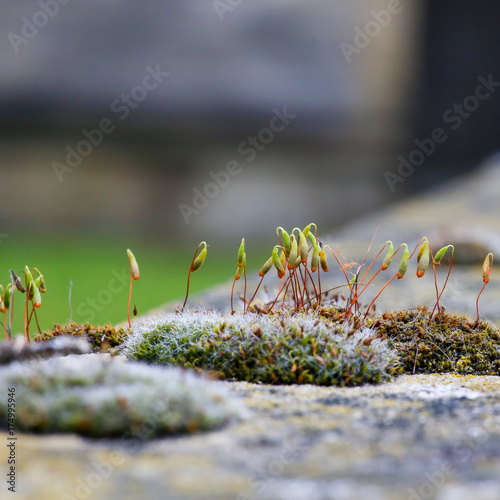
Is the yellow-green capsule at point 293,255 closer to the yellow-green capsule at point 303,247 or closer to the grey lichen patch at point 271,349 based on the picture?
the yellow-green capsule at point 303,247

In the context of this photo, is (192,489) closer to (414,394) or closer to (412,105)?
(414,394)

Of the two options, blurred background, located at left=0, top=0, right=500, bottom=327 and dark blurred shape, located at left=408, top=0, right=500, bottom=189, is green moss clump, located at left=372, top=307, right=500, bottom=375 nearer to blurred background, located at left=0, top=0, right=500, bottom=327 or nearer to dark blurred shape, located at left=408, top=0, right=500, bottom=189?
blurred background, located at left=0, top=0, right=500, bottom=327

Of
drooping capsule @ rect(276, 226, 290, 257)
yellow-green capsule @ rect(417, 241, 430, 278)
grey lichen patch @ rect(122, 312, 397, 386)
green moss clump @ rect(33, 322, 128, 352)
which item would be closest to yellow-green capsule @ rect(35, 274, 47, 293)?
green moss clump @ rect(33, 322, 128, 352)

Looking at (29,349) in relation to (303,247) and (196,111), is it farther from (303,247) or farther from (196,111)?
(196,111)

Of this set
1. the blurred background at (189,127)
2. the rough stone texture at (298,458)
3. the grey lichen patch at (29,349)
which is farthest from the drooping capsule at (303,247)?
the blurred background at (189,127)

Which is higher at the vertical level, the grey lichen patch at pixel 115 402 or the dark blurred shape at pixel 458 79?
the dark blurred shape at pixel 458 79

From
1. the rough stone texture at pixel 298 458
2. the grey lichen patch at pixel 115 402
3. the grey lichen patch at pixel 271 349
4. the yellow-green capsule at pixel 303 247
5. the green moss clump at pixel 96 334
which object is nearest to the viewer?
the rough stone texture at pixel 298 458
